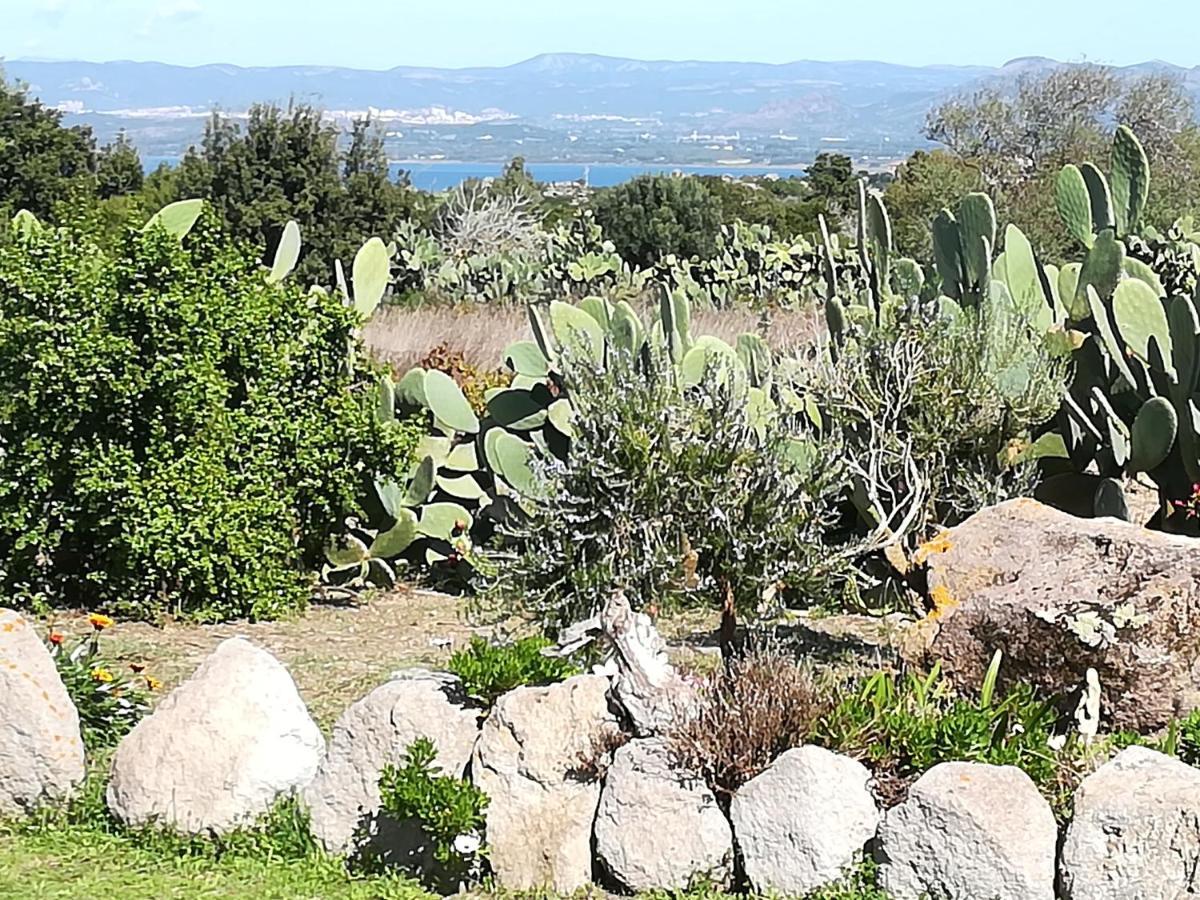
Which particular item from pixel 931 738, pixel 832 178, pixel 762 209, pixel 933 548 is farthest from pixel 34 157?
pixel 931 738

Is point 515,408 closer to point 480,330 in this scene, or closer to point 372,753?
point 372,753

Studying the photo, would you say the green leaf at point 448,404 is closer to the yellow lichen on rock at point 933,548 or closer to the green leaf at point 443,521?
the green leaf at point 443,521

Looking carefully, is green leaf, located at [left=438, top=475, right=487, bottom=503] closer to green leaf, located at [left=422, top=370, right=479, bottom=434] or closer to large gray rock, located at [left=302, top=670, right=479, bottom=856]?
green leaf, located at [left=422, top=370, right=479, bottom=434]

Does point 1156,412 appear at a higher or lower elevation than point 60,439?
higher

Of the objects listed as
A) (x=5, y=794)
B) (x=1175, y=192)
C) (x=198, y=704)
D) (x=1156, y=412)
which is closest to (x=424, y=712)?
(x=198, y=704)

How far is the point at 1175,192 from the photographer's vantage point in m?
33.0

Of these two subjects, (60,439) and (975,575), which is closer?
(975,575)

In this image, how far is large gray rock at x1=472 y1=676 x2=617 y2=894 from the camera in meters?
4.33

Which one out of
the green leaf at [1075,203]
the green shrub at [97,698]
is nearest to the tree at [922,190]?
the green leaf at [1075,203]

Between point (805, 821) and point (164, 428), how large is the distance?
167 inches

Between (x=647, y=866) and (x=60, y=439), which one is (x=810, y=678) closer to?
(x=647, y=866)

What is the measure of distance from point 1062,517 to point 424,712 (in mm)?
2462

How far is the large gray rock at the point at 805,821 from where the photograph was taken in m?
4.14

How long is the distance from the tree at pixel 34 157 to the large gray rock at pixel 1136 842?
26865 mm
